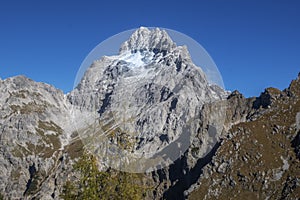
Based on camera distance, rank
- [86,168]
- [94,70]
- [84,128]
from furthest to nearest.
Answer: [86,168], [84,128], [94,70]

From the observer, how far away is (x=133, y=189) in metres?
19.4

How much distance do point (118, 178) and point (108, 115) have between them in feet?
14.7

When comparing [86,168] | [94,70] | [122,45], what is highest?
[122,45]

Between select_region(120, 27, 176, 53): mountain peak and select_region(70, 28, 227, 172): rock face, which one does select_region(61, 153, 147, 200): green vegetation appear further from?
select_region(120, 27, 176, 53): mountain peak

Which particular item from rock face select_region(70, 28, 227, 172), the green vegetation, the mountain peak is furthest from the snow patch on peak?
the green vegetation

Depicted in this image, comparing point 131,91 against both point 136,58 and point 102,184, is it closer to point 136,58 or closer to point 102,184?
point 136,58

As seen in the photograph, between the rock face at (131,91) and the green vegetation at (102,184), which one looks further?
the green vegetation at (102,184)

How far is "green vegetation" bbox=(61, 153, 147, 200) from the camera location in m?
19.3

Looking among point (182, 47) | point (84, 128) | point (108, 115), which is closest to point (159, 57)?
point (182, 47)

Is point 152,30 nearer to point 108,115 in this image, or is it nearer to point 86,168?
point 108,115

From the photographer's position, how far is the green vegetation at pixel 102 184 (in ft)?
63.5

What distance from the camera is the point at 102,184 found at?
1978cm

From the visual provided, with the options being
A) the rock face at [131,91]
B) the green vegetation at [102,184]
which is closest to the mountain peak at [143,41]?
the rock face at [131,91]

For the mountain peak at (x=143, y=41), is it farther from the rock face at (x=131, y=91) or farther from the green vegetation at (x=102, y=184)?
the green vegetation at (x=102, y=184)
